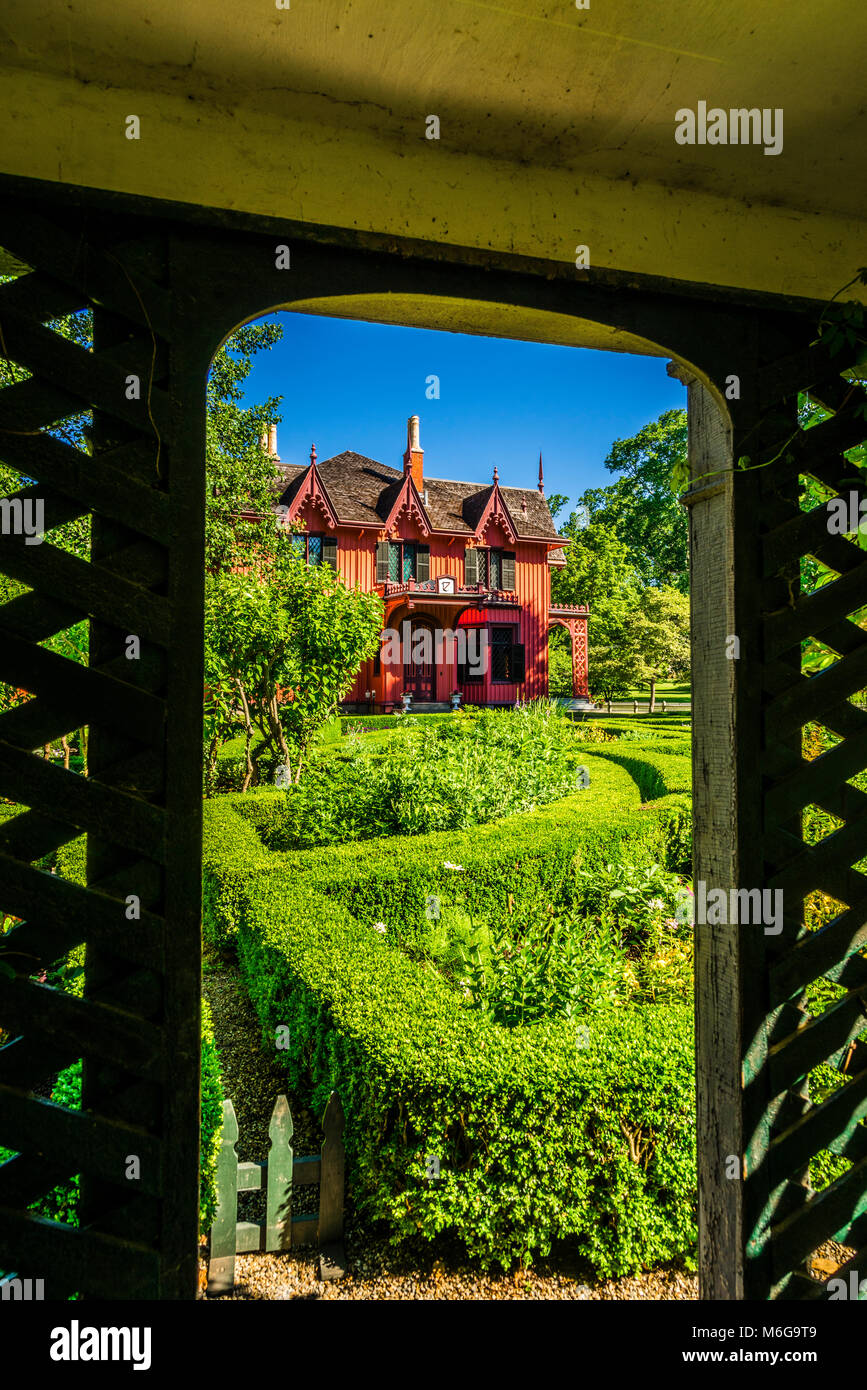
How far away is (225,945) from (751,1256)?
4707 millimetres

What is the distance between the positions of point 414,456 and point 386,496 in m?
1.77

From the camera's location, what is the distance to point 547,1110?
2680 millimetres

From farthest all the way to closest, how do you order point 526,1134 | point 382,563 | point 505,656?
point 505,656
point 382,563
point 526,1134

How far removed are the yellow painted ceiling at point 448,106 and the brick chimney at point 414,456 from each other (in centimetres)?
2110

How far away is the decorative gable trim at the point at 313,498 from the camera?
19.8m

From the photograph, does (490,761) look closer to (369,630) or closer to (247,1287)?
(369,630)

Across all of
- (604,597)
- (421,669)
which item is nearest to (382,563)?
(421,669)

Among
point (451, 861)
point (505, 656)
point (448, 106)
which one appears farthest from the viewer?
point (505, 656)

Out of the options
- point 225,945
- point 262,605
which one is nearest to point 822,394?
point 225,945

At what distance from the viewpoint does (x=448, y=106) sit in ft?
5.00

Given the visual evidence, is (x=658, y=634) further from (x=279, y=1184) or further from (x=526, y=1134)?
(x=279, y=1184)

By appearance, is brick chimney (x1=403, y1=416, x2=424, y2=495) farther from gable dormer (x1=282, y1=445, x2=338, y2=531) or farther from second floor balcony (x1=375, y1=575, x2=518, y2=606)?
gable dormer (x1=282, y1=445, x2=338, y2=531)

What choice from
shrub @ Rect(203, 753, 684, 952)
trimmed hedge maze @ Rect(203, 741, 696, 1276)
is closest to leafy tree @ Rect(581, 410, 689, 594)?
shrub @ Rect(203, 753, 684, 952)

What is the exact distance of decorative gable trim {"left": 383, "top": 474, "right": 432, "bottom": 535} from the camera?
21094 millimetres
